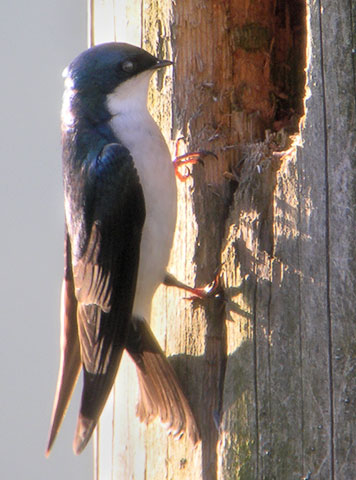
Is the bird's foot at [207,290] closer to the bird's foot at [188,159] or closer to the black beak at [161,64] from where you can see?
the bird's foot at [188,159]

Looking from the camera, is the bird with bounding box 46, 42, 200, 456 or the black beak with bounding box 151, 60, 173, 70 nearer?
the bird with bounding box 46, 42, 200, 456

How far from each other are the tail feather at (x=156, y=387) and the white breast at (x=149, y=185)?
0.27 feet

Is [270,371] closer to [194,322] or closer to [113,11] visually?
[194,322]

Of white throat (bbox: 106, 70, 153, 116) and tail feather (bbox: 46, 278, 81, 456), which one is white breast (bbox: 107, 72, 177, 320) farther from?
tail feather (bbox: 46, 278, 81, 456)

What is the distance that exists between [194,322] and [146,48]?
2.52ft

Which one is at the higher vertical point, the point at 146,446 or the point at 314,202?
the point at 314,202

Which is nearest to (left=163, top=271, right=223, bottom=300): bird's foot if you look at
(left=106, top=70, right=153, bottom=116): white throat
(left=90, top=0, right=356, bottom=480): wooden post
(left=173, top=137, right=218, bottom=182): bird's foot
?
(left=90, top=0, right=356, bottom=480): wooden post

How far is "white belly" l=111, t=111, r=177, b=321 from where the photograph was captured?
255 centimetres

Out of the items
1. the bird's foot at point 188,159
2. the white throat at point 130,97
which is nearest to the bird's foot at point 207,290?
the bird's foot at point 188,159

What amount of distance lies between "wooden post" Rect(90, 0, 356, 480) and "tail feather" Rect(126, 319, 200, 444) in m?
0.04

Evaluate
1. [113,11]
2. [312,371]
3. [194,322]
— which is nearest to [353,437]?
[312,371]

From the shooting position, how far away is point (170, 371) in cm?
246

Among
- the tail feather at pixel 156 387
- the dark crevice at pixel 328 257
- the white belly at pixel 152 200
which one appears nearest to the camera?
the dark crevice at pixel 328 257

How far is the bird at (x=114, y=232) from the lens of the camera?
8.01 feet
